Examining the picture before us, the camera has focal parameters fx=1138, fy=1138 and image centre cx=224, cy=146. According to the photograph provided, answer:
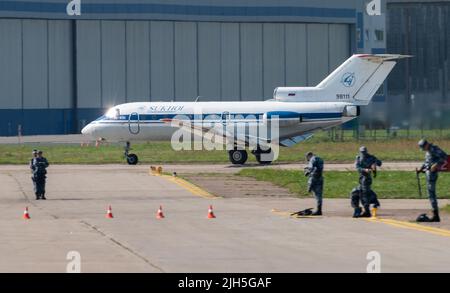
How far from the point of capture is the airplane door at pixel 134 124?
→ 54062 mm

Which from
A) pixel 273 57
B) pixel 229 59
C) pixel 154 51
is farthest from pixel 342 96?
pixel 273 57

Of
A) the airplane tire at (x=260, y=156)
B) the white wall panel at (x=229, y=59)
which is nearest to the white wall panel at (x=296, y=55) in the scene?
the white wall panel at (x=229, y=59)

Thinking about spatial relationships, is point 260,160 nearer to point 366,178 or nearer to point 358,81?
point 358,81

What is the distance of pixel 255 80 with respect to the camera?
90062mm

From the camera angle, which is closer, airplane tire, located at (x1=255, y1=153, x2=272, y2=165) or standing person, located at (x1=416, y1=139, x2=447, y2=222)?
standing person, located at (x1=416, y1=139, x2=447, y2=222)

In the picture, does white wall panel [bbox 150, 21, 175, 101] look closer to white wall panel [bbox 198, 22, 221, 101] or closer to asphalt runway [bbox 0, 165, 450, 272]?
white wall panel [bbox 198, 22, 221, 101]

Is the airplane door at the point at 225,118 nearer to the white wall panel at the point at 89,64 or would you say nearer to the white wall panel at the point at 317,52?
the white wall panel at the point at 89,64

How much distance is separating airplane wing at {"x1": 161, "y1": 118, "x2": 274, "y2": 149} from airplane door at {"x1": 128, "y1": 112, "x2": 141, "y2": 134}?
1322 mm

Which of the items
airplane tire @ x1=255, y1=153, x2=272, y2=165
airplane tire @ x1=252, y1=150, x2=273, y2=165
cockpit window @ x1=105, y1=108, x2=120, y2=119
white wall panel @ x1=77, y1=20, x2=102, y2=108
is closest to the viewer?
airplane tire @ x1=255, y1=153, x2=272, y2=165

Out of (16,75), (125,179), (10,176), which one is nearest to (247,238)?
(125,179)

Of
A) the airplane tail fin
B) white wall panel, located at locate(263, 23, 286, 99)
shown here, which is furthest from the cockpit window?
white wall panel, located at locate(263, 23, 286, 99)

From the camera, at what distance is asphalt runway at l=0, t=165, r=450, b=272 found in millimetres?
18203
